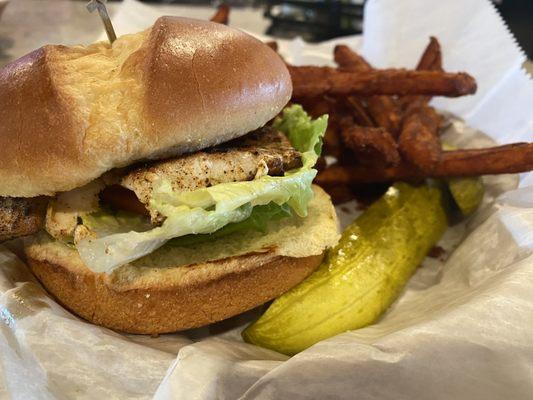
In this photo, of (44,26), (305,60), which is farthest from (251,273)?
(44,26)

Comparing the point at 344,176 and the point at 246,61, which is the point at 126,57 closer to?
the point at 246,61

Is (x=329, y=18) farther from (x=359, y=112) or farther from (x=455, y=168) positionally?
(x=455, y=168)

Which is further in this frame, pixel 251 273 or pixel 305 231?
pixel 305 231

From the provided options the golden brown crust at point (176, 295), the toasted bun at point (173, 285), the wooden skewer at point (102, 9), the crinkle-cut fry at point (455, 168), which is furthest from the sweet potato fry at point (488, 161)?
the wooden skewer at point (102, 9)

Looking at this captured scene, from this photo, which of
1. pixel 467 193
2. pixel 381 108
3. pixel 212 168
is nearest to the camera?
pixel 212 168

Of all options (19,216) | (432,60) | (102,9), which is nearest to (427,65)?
(432,60)

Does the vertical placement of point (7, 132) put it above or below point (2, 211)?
above
